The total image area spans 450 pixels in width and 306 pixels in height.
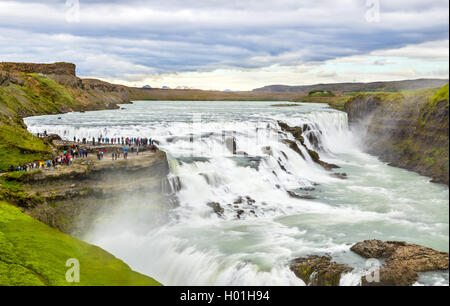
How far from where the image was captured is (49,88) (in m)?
105

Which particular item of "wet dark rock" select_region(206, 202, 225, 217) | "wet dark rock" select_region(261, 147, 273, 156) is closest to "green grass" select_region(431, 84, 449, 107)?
"wet dark rock" select_region(261, 147, 273, 156)

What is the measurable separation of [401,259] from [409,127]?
1353 inches

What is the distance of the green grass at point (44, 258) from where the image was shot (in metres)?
17.0

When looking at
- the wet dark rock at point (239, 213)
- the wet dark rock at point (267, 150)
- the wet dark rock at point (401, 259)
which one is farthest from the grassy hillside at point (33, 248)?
the wet dark rock at point (267, 150)

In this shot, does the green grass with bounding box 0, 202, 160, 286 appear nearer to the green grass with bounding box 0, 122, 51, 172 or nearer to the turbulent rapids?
the turbulent rapids

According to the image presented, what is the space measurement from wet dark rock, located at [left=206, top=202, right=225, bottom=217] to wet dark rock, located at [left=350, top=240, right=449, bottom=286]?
38.9 ft

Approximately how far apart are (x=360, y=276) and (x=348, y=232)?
7.03m

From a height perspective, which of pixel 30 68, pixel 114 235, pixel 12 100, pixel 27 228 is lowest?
pixel 114 235

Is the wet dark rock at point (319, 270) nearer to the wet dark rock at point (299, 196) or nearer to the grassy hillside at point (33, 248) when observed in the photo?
the grassy hillside at point (33, 248)

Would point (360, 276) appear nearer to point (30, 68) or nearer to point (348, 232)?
point (348, 232)

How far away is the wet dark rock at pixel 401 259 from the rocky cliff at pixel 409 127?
29.8 ft

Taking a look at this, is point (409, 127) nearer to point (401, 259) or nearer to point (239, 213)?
point (239, 213)
